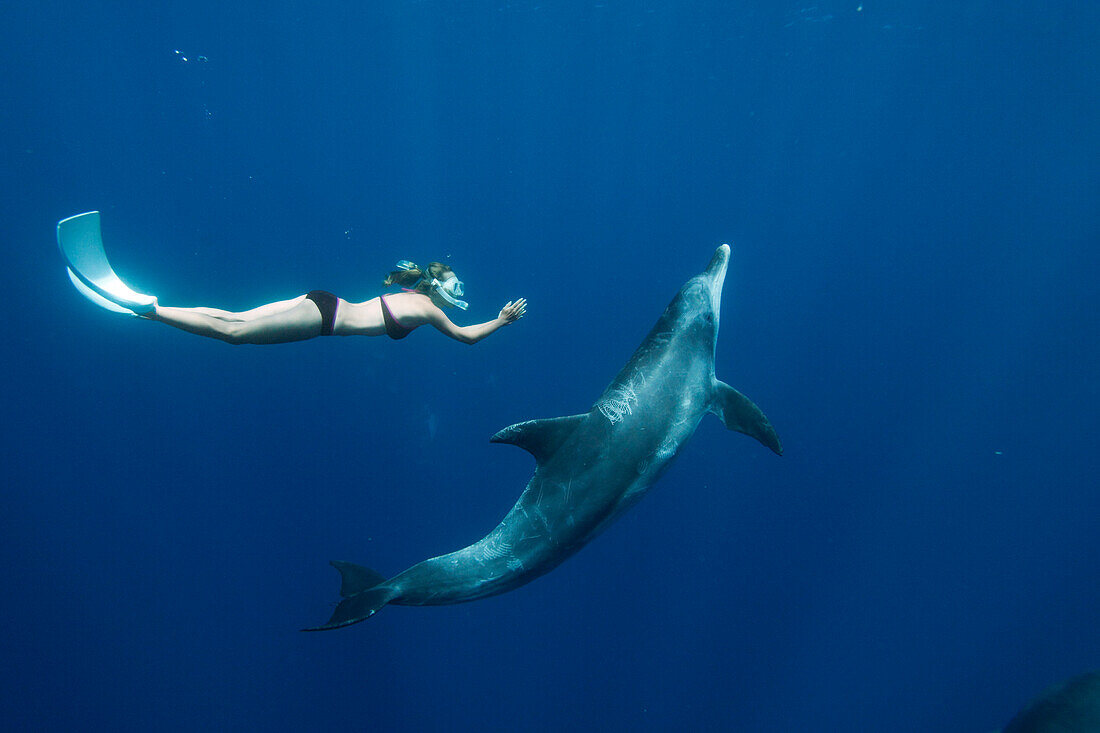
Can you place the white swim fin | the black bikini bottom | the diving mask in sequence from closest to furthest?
the white swim fin → the black bikini bottom → the diving mask

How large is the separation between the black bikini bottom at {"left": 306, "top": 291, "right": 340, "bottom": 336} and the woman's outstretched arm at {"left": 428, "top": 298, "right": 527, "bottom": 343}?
0.86 meters

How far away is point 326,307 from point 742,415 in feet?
12.7

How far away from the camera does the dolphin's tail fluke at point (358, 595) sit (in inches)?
147

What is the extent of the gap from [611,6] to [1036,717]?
42.5 feet

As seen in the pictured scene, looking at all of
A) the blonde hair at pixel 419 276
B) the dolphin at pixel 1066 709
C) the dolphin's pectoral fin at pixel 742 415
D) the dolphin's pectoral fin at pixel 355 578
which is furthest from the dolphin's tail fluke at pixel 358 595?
the dolphin at pixel 1066 709

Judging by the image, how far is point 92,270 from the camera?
4.13 meters

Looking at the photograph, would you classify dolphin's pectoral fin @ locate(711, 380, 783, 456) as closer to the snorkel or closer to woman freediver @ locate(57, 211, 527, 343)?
woman freediver @ locate(57, 211, 527, 343)

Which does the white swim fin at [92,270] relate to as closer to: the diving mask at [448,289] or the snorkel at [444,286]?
the snorkel at [444,286]

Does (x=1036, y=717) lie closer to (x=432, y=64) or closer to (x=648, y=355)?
(x=648, y=355)

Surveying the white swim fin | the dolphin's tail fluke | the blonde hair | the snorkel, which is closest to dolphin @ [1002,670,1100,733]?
the dolphin's tail fluke

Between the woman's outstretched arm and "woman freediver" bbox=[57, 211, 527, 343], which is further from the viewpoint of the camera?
the woman's outstretched arm

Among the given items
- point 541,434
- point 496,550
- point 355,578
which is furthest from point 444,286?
point 355,578

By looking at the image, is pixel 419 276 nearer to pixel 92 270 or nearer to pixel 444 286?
pixel 444 286

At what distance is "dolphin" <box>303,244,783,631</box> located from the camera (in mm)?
3945
